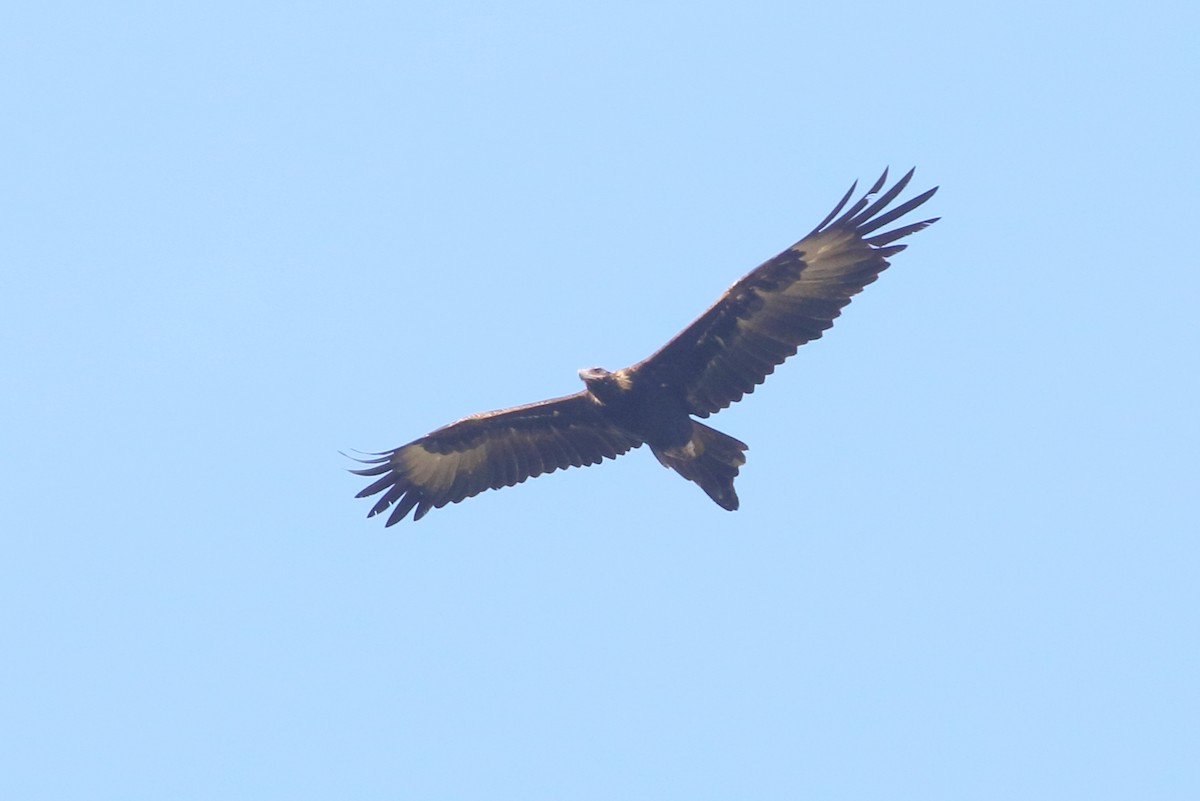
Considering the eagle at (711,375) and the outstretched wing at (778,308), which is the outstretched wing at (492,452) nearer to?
the eagle at (711,375)

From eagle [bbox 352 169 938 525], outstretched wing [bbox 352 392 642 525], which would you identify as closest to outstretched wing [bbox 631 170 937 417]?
eagle [bbox 352 169 938 525]

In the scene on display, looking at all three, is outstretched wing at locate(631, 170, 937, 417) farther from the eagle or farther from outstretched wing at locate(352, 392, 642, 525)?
outstretched wing at locate(352, 392, 642, 525)

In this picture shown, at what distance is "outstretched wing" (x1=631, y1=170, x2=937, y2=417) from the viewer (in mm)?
18766

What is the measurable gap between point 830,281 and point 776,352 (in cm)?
102

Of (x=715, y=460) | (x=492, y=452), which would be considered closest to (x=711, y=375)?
(x=715, y=460)

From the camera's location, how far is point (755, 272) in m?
19.2

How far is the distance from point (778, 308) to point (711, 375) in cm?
111

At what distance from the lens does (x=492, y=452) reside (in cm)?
2130

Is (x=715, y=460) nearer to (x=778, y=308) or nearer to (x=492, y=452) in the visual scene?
(x=778, y=308)

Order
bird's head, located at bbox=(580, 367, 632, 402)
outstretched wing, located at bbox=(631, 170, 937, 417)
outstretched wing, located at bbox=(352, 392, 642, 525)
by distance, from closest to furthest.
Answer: outstretched wing, located at bbox=(631, 170, 937, 417)
bird's head, located at bbox=(580, 367, 632, 402)
outstretched wing, located at bbox=(352, 392, 642, 525)

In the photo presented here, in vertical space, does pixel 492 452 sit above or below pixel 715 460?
above

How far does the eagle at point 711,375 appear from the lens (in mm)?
18891

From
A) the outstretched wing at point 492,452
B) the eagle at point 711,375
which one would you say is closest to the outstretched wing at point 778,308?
the eagle at point 711,375

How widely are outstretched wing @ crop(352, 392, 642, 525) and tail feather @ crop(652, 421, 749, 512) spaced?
92cm
